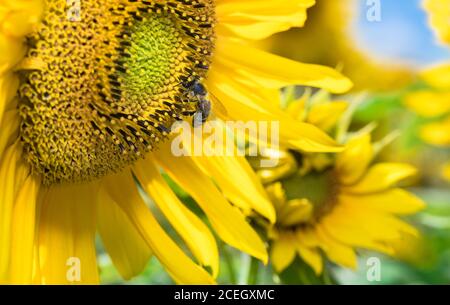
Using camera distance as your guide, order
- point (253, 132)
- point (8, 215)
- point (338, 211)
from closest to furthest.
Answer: point (8, 215), point (253, 132), point (338, 211)

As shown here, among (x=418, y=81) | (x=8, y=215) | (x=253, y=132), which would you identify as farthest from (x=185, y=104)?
(x=418, y=81)

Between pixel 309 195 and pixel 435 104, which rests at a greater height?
pixel 435 104

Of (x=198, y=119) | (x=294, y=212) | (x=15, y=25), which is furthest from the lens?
(x=294, y=212)

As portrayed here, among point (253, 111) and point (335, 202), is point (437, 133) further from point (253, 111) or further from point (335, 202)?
point (253, 111)

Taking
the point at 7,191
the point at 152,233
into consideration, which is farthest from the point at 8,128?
the point at 152,233

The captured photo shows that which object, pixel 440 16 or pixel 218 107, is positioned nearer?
pixel 218 107

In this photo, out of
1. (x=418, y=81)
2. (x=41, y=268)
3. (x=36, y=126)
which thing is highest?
(x=418, y=81)

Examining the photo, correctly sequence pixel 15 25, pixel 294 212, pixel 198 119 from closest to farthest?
pixel 15 25 < pixel 198 119 < pixel 294 212

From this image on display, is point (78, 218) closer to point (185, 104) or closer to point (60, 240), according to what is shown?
point (60, 240)
